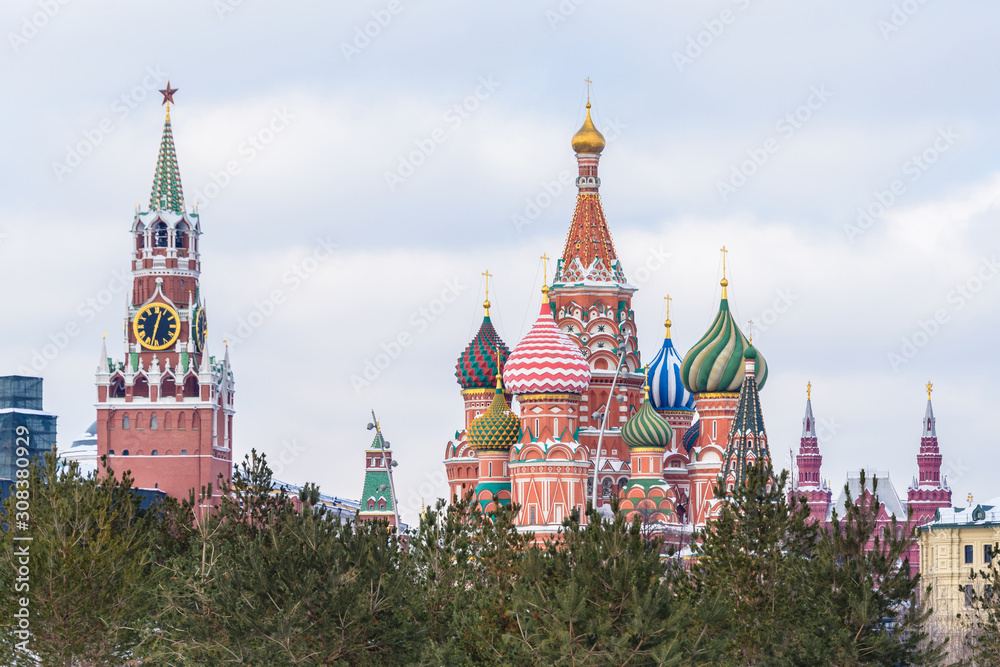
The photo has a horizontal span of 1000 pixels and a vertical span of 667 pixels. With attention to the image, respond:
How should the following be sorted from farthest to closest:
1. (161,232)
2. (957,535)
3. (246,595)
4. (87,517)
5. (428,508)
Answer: (161,232) → (957,535) → (428,508) → (87,517) → (246,595)

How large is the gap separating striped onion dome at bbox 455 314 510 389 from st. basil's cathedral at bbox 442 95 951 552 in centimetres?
4

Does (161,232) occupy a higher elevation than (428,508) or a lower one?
higher

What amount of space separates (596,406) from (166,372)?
3707 centimetres

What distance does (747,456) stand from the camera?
273 ft

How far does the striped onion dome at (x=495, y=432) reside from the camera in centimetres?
8694

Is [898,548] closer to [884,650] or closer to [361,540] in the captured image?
[884,650]

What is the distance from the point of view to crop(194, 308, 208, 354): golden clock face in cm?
12001

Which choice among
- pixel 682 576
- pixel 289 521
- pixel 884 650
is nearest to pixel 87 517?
pixel 289 521

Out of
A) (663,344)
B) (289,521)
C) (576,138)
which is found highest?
(576,138)

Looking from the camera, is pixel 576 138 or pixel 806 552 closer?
pixel 806 552

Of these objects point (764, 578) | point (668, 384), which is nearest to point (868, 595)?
point (764, 578)

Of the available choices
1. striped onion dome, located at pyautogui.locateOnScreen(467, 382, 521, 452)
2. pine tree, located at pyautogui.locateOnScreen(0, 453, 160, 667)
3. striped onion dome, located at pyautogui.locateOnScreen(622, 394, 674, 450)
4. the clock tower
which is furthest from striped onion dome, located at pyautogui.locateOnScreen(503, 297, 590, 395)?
pine tree, located at pyautogui.locateOnScreen(0, 453, 160, 667)

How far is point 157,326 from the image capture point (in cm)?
11931

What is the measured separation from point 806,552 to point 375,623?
7668 mm
